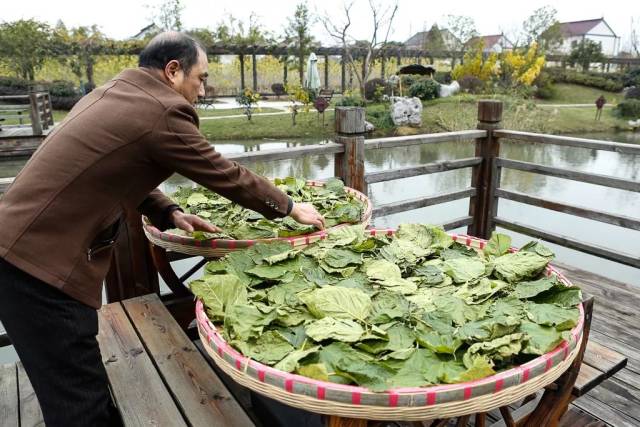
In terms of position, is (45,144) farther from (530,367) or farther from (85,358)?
(530,367)

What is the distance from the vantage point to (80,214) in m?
1.20

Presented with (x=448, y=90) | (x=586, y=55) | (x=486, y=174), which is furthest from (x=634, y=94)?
(x=486, y=174)

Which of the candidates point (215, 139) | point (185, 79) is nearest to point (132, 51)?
point (215, 139)

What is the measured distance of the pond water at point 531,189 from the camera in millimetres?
5258

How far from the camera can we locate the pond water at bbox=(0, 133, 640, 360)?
17.3ft

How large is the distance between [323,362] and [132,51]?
1987 centimetres

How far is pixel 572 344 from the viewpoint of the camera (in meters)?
1.07

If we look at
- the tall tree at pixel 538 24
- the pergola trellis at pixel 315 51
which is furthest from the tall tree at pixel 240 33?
the tall tree at pixel 538 24

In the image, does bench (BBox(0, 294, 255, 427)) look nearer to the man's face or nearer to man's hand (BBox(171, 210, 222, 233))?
man's hand (BBox(171, 210, 222, 233))

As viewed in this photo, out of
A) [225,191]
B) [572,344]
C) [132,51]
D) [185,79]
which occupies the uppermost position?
[132,51]

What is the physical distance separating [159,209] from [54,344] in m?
0.68

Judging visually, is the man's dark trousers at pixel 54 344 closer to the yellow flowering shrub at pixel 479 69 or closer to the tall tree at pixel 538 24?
the yellow flowering shrub at pixel 479 69

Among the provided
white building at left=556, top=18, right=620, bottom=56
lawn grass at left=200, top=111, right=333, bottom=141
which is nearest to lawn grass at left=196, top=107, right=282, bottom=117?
lawn grass at left=200, top=111, right=333, bottom=141

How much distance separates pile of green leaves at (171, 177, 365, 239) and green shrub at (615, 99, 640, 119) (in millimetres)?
18756
